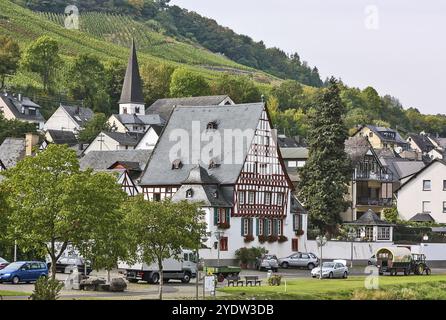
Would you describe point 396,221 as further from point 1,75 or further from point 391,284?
point 1,75

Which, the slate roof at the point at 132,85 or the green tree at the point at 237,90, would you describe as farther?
the green tree at the point at 237,90

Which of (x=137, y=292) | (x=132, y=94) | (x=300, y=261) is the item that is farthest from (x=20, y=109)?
(x=137, y=292)

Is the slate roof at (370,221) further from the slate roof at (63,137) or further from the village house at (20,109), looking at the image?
the village house at (20,109)

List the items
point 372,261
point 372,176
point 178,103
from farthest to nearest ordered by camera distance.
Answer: point 178,103 < point 372,176 < point 372,261

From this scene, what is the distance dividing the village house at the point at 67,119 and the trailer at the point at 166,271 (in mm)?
82457

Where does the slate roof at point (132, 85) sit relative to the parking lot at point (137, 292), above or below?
above

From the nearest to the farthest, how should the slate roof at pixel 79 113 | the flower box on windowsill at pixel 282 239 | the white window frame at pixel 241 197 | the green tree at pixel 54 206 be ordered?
the green tree at pixel 54 206, the white window frame at pixel 241 197, the flower box on windowsill at pixel 282 239, the slate roof at pixel 79 113

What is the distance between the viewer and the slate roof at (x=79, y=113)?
15400 centimetres

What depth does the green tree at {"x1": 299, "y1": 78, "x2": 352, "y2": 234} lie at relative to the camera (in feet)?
340

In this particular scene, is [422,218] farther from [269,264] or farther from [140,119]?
[140,119]

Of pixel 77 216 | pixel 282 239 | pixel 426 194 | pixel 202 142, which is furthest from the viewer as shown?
→ pixel 426 194

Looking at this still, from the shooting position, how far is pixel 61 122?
15538 centimetres

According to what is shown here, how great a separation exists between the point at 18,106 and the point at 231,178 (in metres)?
68.8

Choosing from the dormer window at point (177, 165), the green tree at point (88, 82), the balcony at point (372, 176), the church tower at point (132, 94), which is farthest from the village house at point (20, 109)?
the dormer window at point (177, 165)
